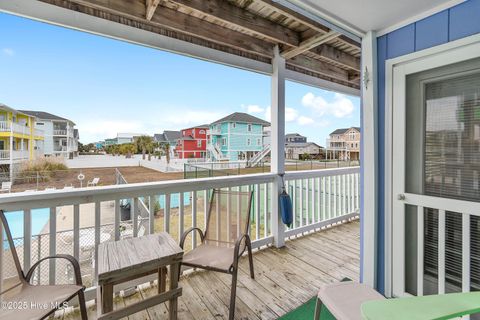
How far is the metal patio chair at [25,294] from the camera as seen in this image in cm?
128

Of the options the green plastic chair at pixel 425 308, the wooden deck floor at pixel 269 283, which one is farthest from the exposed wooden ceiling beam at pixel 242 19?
the wooden deck floor at pixel 269 283

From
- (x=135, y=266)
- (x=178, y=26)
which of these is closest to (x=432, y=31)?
(x=178, y=26)

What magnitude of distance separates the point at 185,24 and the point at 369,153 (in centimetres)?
229

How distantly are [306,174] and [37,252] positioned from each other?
10.7 feet

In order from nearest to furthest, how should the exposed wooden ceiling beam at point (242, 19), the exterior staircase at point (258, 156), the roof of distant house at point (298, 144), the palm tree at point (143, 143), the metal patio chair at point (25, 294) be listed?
1. the metal patio chair at point (25, 294)
2. the exposed wooden ceiling beam at point (242, 19)
3. the palm tree at point (143, 143)
4. the exterior staircase at point (258, 156)
5. the roof of distant house at point (298, 144)

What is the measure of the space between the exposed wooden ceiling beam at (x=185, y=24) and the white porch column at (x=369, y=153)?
4.29 ft

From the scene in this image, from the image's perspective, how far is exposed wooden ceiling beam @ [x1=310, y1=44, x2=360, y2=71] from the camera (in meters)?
3.24

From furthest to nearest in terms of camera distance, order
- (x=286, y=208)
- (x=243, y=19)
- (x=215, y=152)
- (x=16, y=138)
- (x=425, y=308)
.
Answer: (x=286, y=208), (x=215, y=152), (x=243, y=19), (x=16, y=138), (x=425, y=308)

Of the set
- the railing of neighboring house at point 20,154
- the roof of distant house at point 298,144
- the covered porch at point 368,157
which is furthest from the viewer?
the roof of distant house at point 298,144

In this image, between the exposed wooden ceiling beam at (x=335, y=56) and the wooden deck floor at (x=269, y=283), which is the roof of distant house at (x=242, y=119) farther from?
the wooden deck floor at (x=269, y=283)

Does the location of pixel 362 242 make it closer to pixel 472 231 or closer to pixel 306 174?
pixel 472 231

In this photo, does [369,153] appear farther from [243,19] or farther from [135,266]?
[135,266]

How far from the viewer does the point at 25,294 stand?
1436 mm

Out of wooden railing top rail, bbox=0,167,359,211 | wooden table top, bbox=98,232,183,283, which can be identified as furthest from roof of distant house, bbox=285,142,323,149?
wooden table top, bbox=98,232,183,283
